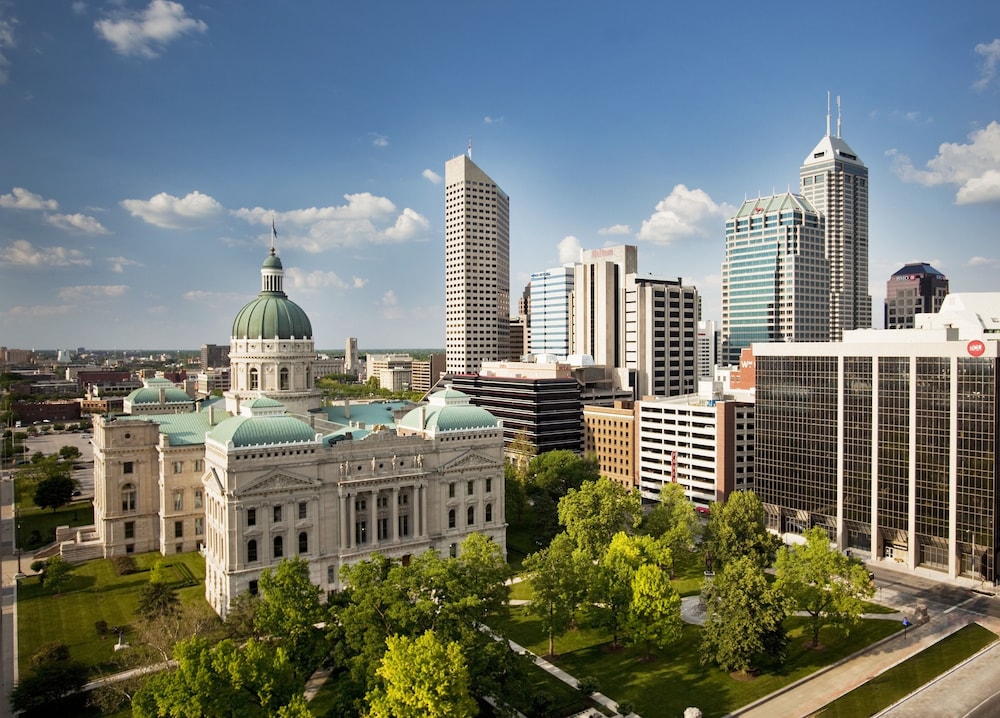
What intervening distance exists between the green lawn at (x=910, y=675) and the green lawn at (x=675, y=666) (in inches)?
190

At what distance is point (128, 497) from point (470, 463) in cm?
5222

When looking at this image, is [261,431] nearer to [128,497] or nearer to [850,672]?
[128,497]

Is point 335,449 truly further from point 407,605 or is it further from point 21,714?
point 21,714

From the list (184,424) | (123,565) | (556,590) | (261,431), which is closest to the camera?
(556,590)

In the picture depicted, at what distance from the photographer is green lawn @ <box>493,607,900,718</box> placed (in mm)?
64562

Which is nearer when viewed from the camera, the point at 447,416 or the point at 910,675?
the point at 910,675

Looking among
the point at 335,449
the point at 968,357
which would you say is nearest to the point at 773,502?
the point at 968,357

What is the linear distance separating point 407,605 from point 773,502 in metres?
77.9

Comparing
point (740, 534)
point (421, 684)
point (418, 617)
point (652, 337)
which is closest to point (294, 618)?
point (418, 617)

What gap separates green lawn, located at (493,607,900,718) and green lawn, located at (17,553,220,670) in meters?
38.0

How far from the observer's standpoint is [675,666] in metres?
71.1

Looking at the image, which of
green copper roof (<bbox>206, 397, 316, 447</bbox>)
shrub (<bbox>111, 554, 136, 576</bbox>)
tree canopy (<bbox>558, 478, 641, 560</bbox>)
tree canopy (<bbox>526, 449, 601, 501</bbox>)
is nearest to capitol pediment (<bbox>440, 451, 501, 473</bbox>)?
tree canopy (<bbox>558, 478, 641, 560</bbox>)

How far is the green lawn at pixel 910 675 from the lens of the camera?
6319 cm

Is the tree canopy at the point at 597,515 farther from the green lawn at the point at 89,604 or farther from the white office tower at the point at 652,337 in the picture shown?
the white office tower at the point at 652,337
